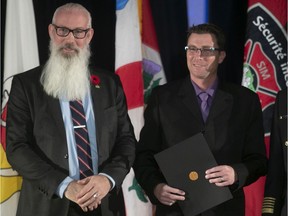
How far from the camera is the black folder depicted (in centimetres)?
247

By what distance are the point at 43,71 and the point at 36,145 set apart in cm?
46

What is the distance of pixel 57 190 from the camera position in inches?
90.4

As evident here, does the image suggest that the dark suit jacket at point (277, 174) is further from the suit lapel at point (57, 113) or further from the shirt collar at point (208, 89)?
the suit lapel at point (57, 113)

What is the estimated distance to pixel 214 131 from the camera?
2635mm

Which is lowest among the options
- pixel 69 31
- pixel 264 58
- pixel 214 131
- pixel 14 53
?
pixel 214 131

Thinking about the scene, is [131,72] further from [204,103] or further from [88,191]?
[88,191]

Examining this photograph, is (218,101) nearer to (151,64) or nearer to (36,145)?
(151,64)

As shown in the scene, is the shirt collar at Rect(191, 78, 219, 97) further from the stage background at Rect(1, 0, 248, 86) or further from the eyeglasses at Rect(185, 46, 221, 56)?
the stage background at Rect(1, 0, 248, 86)

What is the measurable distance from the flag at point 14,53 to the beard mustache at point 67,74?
38 cm

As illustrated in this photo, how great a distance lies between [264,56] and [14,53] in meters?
1.68

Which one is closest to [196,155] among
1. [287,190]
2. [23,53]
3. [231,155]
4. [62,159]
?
[231,155]

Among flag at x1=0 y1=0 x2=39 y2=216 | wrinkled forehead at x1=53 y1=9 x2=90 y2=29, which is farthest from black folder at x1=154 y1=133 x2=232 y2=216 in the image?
flag at x1=0 y1=0 x2=39 y2=216

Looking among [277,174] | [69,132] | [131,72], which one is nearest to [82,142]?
[69,132]

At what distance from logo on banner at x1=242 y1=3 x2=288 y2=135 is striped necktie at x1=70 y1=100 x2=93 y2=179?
51.0 inches
